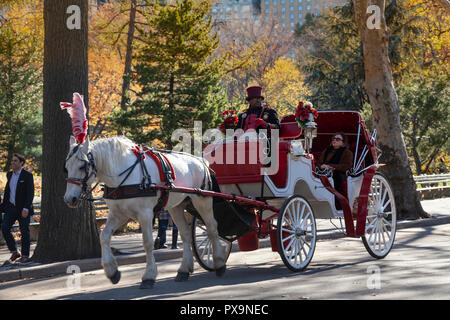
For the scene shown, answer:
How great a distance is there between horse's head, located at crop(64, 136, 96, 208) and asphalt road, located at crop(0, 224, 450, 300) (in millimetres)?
1207

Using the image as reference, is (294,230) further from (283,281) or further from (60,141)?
(60,141)

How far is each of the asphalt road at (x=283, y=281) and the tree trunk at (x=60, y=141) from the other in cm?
92

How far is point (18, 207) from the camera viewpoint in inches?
418

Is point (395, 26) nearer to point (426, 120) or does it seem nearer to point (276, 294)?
point (426, 120)

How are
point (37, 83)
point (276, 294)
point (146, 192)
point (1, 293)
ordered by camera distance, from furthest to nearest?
point (37, 83)
point (1, 293)
point (146, 192)
point (276, 294)

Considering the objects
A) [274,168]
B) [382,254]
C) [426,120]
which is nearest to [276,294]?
[274,168]

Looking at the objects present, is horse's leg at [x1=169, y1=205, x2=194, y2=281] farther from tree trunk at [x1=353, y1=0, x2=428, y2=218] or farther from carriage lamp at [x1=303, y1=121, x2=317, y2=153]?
tree trunk at [x1=353, y1=0, x2=428, y2=218]

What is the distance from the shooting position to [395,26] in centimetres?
2830

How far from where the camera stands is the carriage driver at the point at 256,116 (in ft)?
29.9

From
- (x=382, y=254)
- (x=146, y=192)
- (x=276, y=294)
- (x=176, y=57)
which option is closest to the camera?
(x=276, y=294)

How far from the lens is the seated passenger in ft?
33.2

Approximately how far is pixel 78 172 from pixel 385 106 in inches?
453
